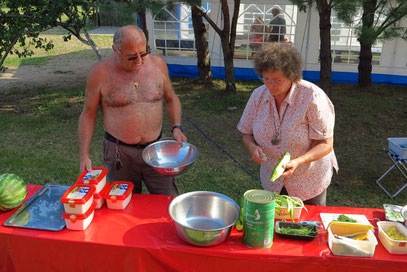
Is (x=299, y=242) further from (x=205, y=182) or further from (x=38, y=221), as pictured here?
(x=205, y=182)

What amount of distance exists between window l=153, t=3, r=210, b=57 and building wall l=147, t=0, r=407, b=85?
0.09m

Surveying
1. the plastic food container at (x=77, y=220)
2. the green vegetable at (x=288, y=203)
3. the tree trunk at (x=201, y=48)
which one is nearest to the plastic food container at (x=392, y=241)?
the green vegetable at (x=288, y=203)

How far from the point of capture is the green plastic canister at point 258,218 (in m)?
1.84

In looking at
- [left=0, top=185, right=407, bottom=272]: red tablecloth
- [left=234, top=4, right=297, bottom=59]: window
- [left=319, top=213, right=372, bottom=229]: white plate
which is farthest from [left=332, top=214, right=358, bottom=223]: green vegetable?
[left=234, top=4, right=297, bottom=59]: window

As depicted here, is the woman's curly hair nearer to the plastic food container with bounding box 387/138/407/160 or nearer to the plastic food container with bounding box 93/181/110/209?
the plastic food container with bounding box 93/181/110/209

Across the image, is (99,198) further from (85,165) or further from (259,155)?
(259,155)

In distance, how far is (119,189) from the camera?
2428 mm

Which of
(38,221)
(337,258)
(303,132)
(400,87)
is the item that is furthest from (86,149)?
(400,87)

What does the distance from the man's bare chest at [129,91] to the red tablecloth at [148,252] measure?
32.8 inches

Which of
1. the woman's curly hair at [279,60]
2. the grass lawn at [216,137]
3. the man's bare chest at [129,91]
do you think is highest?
the woman's curly hair at [279,60]

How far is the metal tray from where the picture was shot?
220 cm

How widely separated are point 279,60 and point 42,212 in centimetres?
170

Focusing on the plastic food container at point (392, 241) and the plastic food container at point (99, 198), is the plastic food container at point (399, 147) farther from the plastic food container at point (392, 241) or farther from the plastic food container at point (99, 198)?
the plastic food container at point (99, 198)

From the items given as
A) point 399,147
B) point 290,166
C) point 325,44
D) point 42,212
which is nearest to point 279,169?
point 290,166
